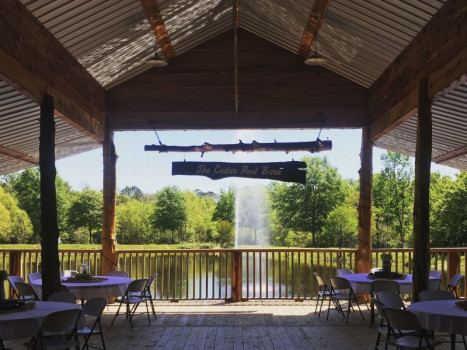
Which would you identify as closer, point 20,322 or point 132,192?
point 20,322

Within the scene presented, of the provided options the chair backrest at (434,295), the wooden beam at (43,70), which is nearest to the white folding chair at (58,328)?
the wooden beam at (43,70)

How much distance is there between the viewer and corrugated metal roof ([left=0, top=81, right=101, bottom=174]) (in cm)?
821

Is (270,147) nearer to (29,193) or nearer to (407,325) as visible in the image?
(407,325)

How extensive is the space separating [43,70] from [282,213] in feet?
108

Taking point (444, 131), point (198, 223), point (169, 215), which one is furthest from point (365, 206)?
point (198, 223)

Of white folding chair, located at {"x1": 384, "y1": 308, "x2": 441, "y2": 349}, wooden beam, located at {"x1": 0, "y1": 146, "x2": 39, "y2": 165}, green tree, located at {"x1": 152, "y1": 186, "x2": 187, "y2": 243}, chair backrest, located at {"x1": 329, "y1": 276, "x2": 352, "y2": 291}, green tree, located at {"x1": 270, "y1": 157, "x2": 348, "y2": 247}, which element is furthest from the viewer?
green tree, located at {"x1": 152, "y1": 186, "x2": 187, "y2": 243}

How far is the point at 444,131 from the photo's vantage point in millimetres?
9602

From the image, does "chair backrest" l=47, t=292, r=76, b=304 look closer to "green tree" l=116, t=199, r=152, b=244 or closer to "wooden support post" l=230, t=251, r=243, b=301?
"wooden support post" l=230, t=251, r=243, b=301

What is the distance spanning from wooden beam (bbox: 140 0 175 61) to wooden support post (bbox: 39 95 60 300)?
2.57 metres

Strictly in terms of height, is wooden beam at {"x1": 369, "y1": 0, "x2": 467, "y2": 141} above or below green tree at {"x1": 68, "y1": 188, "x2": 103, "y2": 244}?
above

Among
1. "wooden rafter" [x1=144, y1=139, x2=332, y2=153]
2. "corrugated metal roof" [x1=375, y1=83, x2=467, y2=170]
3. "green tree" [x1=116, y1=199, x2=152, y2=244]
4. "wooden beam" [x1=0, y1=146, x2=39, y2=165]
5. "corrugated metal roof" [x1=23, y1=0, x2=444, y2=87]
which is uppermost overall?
"corrugated metal roof" [x1=23, y1=0, x2=444, y2=87]

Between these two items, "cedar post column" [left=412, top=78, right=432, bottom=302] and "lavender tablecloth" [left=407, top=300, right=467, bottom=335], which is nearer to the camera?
"lavender tablecloth" [left=407, top=300, right=467, bottom=335]

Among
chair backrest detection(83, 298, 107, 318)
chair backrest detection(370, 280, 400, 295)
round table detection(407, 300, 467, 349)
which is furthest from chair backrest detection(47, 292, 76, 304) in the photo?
chair backrest detection(370, 280, 400, 295)

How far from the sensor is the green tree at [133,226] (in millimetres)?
45375
